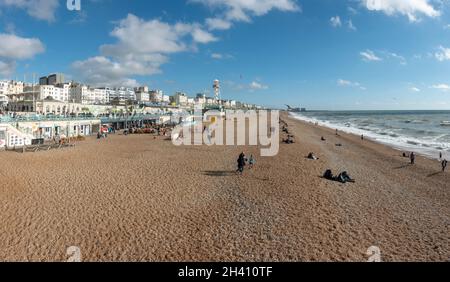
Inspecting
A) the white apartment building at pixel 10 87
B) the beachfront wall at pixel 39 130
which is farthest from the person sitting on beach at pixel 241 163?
the white apartment building at pixel 10 87

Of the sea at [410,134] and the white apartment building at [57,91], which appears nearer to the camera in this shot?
the sea at [410,134]

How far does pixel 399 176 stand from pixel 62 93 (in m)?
120

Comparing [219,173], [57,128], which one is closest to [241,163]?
[219,173]

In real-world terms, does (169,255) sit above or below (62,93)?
below

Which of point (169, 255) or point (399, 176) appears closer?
point (169, 255)

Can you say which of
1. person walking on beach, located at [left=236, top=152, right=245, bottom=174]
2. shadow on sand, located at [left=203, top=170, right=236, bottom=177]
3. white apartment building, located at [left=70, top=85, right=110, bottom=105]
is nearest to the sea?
person walking on beach, located at [left=236, top=152, right=245, bottom=174]

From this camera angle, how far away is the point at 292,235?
8086mm

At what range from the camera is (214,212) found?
9.73 meters

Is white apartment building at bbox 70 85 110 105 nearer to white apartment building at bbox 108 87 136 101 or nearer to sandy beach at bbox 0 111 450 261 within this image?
white apartment building at bbox 108 87 136 101

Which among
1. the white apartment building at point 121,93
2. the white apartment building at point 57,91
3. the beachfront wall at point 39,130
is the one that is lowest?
the beachfront wall at point 39,130

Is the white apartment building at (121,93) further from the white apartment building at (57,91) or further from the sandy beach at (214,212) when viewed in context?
the sandy beach at (214,212)

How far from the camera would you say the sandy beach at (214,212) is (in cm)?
723
